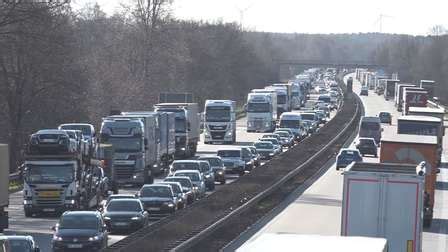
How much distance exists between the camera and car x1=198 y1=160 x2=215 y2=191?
5206cm

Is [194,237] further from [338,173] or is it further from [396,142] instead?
[338,173]

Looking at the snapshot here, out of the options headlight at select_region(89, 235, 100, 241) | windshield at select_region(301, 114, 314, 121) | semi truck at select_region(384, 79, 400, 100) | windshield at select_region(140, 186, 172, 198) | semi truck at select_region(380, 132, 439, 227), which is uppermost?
semi truck at select_region(380, 132, 439, 227)

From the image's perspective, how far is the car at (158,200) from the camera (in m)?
41.0

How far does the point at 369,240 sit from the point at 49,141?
78.1 ft

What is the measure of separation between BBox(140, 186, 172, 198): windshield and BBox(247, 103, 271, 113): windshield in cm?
5277

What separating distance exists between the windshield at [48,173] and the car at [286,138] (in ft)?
142

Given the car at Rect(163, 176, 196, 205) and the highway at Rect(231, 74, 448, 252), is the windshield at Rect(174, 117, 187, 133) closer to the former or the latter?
the highway at Rect(231, 74, 448, 252)

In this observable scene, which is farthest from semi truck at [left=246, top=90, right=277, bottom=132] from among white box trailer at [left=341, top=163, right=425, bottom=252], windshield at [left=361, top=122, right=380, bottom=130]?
white box trailer at [left=341, top=163, right=425, bottom=252]

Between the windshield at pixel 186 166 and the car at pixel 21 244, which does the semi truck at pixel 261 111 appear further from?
the car at pixel 21 244

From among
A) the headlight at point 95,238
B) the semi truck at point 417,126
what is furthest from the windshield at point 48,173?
the semi truck at point 417,126

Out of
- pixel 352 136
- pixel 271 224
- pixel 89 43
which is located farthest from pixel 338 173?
pixel 89 43

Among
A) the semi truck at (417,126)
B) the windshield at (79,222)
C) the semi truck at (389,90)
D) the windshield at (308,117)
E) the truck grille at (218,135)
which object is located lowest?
the semi truck at (389,90)

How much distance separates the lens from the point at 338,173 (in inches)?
2542

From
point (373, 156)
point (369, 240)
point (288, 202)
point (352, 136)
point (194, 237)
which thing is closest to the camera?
point (369, 240)
